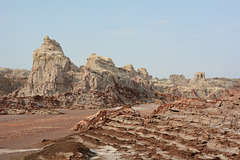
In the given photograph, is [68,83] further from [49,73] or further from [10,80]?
[10,80]

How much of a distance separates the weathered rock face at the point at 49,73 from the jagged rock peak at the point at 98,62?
818 centimetres

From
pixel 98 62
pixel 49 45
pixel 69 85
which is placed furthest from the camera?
pixel 98 62

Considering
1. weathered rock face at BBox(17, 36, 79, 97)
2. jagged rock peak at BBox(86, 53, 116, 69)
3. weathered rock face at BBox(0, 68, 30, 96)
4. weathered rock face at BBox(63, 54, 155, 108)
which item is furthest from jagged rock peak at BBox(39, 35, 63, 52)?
weathered rock face at BBox(0, 68, 30, 96)

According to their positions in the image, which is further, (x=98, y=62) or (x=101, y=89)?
(x=98, y=62)

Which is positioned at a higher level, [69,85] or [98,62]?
[98,62]

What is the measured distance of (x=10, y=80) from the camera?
5022 cm

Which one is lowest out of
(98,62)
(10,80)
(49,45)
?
(10,80)

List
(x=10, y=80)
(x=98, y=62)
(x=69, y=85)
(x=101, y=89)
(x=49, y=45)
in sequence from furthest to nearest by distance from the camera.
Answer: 1. (x=10, y=80)
2. (x=98, y=62)
3. (x=49, y=45)
4. (x=101, y=89)
5. (x=69, y=85)

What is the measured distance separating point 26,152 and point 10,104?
20.5 meters

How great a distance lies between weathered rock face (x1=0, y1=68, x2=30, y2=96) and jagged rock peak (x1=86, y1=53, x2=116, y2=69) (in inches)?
642

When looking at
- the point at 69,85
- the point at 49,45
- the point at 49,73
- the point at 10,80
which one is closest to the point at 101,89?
the point at 69,85

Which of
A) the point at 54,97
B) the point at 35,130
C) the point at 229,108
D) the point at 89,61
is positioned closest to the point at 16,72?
the point at 89,61

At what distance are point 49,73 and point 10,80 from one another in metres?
18.6

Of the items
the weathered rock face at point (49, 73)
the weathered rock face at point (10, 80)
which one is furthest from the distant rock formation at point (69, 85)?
the weathered rock face at point (10, 80)
